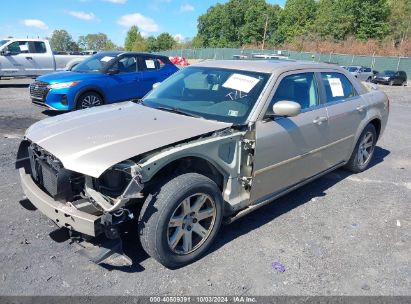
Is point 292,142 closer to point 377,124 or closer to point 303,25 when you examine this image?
point 377,124

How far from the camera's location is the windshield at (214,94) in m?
3.55

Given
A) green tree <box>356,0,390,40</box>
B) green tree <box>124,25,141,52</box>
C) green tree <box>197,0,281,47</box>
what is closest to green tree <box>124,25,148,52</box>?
green tree <box>124,25,141,52</box>

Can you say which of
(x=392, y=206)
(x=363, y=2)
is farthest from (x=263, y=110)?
(x=363, y=2)

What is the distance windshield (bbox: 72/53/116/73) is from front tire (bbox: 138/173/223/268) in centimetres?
703

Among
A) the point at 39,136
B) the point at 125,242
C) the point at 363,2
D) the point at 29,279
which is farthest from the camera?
the point at 363,2

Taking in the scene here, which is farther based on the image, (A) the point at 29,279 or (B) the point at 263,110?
(B) the point at 263,110

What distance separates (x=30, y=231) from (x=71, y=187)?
110 cm

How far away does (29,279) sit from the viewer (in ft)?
9.47

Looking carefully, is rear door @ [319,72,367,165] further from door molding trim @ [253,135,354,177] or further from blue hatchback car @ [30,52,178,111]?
blue hatchback car @ [30,52,178,111]

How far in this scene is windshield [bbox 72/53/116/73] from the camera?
30.5 ft

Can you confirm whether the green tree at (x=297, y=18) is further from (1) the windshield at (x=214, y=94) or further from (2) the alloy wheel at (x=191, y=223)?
(2) the alloy wheel at (x=191, y=223)

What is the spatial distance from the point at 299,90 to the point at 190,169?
1680 mm

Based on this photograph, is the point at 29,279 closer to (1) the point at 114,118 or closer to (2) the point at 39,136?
(2) the point at 39,136

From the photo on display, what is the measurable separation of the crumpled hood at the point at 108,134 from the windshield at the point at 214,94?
7.9 inches
